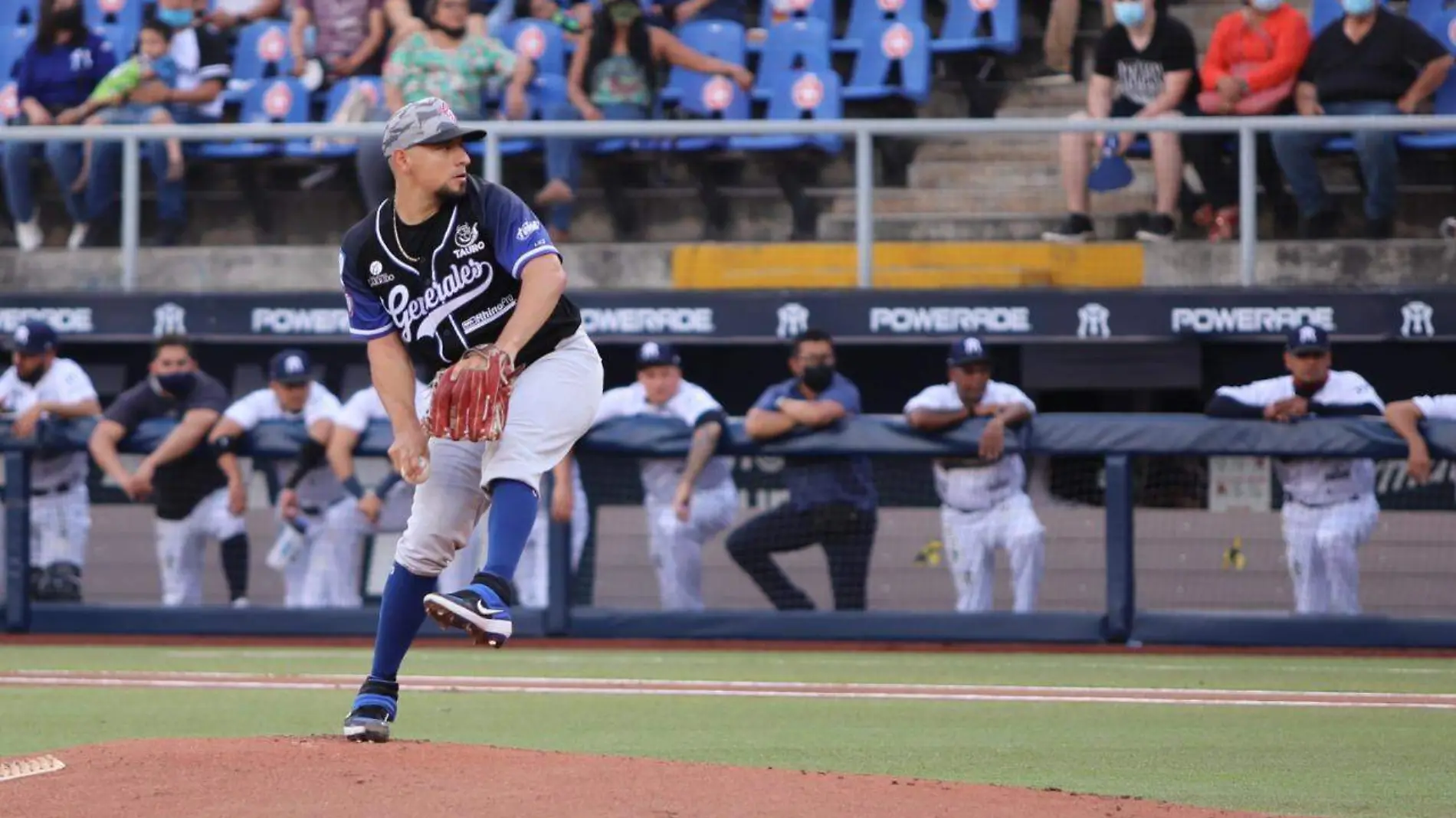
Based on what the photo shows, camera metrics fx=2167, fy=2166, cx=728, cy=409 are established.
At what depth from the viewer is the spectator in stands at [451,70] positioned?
43.2 feet

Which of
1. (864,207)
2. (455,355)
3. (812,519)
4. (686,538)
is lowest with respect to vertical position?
(686,538)

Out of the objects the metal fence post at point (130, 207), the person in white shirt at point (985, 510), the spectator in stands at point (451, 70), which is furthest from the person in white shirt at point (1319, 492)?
the metal fence post at point (130, 207)

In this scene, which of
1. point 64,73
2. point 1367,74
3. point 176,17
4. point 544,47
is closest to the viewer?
point 1367,74

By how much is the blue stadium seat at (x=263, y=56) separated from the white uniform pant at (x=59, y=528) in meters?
4.11

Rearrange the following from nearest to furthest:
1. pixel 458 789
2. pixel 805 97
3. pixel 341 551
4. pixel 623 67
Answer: pixel 458 789, pixel 341 551, pixel 623 67, pixel 805 97

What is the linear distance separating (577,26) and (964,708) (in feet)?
24.0

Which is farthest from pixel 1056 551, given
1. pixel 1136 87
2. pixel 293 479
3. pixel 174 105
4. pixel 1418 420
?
pixel 174 105

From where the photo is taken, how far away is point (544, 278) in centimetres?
563

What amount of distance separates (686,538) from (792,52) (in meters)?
4.26

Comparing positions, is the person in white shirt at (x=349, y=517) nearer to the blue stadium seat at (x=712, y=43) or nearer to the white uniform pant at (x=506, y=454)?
the blue stadium seat at (x=712, y=43)

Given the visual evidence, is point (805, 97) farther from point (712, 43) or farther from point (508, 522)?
point (508, 522)

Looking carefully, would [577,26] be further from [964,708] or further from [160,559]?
[964,708]

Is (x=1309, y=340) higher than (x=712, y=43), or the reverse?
(x=712, y=43)

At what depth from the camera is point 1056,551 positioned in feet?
35.2
